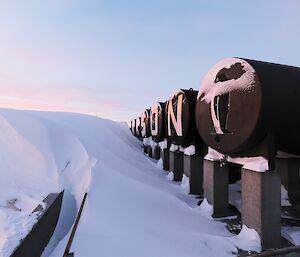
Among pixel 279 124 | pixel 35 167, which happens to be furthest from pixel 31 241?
pixel 35 167

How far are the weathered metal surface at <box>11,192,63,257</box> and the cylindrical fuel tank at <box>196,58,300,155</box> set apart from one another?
13.2ft

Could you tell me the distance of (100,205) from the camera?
6992 millimetres

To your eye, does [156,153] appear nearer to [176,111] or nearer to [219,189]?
[176,111]

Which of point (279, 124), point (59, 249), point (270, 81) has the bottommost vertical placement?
point (59, 249)

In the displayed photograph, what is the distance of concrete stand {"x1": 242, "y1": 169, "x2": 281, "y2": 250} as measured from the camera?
5.62 metres

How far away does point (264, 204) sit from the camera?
564 centimetres

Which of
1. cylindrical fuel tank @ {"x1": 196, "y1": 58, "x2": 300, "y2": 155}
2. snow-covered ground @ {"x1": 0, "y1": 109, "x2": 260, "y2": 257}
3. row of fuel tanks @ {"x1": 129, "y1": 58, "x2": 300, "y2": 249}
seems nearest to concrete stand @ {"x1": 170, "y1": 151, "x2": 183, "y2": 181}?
snow-covered ground @ {"x1": 0, "y1": 109, "x2": 260, "y2": 257}

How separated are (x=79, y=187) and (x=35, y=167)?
2453 millimetres

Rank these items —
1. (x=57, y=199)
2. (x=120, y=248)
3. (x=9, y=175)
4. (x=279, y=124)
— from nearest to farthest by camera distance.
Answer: (x=120, y=248) → (x=279, y=124) → (x=57, y=199) → (x=9, y=175)

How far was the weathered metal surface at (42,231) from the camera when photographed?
4.78 metres

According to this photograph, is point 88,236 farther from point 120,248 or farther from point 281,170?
point 281,170

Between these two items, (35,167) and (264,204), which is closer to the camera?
(264,204)

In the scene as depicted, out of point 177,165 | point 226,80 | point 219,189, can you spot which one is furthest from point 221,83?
point 177,165

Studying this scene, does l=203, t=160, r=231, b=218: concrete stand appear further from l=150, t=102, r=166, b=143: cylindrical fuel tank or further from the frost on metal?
l=150, t=102, r=166, b=143: cylindrical fuel tank
